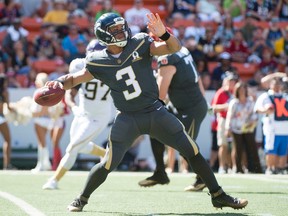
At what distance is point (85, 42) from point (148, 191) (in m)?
7.85

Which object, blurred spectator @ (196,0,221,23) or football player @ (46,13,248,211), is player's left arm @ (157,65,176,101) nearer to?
football player @ (46,13,248,211)

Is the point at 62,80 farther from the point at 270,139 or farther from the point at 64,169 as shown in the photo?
the point at 270,139

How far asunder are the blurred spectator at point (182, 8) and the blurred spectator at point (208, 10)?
132 millimetres

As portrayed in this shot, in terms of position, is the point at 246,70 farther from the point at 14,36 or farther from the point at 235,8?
the point at 14,36

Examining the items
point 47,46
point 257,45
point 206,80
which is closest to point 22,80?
point 47,46

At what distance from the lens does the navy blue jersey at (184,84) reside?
889 cm

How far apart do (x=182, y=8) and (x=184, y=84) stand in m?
9.46

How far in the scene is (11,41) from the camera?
52.8 ft

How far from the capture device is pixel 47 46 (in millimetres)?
16406

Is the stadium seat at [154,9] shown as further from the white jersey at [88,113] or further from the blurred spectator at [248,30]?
the white jersey at [88,113]

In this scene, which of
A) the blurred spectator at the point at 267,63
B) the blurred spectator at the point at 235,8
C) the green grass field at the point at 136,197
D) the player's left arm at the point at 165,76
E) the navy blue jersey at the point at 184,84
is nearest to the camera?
the green grass field at the point at 136,197

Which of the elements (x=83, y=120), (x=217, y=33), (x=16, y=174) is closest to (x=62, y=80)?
A: (x=83, y=120)

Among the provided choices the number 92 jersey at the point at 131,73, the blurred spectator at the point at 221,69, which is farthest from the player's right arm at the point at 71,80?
the blurred spectator at the point at 221,69

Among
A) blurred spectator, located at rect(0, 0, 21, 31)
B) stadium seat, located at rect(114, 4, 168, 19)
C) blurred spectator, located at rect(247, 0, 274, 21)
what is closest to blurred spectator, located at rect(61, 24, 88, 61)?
blurred spectator, located at rect(0, 0, 21, 31)
